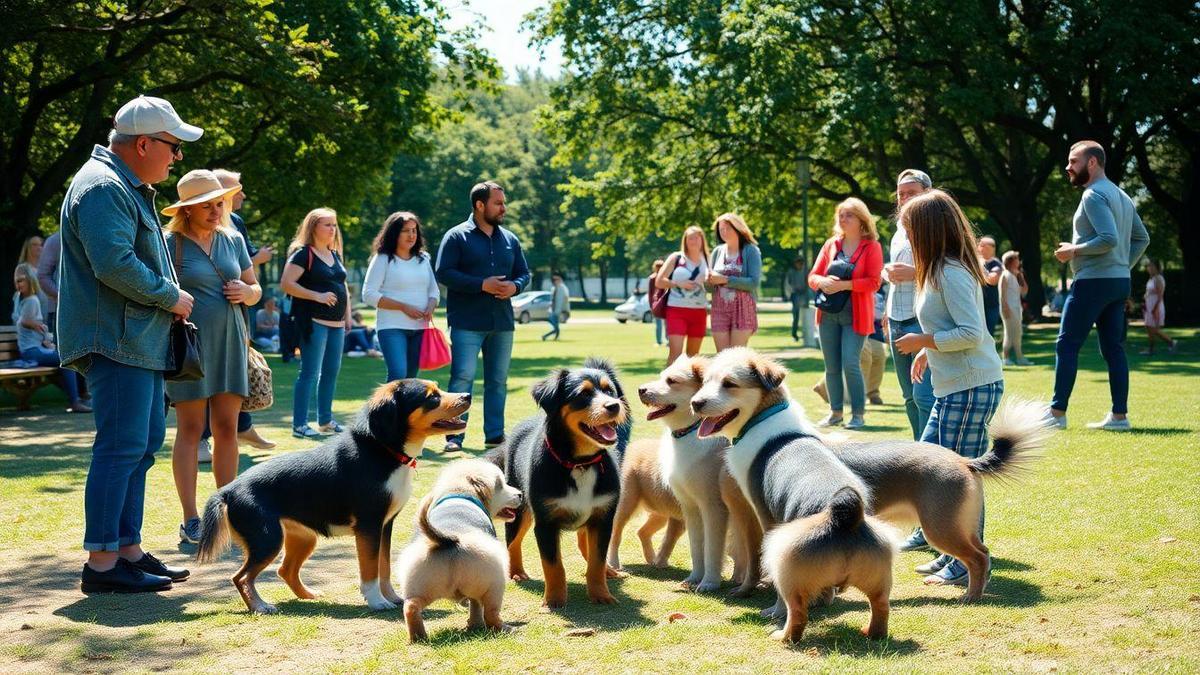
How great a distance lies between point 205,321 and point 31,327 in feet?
30.2

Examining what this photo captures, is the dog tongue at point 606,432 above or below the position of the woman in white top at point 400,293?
below

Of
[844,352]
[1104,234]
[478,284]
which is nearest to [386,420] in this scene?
[478,284]

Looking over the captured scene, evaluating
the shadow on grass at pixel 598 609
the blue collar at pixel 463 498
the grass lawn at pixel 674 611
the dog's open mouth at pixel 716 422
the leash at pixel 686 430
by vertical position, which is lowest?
the shadow on grass at pixel 598 609

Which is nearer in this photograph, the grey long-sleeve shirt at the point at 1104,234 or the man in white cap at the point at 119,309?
the man in white cap at the point at 119,309

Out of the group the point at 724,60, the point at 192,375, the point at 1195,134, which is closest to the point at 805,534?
the point at 192,375

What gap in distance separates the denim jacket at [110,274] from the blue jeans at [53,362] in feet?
30.9

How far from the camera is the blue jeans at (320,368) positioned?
10.9 m

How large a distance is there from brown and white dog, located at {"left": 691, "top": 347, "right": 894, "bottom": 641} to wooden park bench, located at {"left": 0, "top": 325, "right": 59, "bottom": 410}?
37.4ft

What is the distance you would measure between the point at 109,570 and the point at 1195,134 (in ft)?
102

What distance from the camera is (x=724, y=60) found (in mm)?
25672

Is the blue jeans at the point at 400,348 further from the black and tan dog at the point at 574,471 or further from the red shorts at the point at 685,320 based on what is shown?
the black and tan dog at the point at 574,471

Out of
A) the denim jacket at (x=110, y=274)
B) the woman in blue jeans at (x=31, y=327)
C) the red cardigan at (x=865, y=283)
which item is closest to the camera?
the denim jacket at (x=110, y=274)

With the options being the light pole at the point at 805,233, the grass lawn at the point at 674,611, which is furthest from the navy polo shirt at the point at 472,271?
the light pole at the point at 805,233

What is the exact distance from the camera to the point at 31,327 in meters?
14.0
